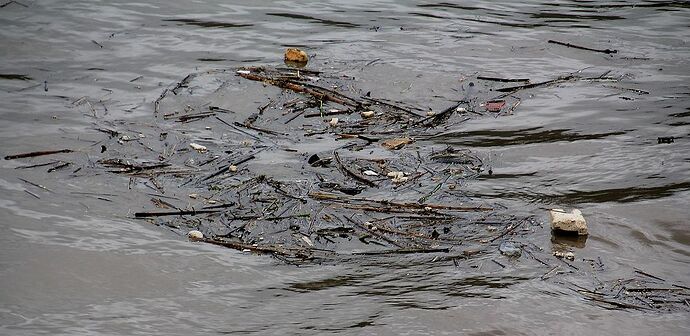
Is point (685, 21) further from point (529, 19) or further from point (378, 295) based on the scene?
point (378, 295)

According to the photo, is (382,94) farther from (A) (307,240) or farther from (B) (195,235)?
(B) (195,235)

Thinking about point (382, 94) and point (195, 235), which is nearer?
point (195, 235)

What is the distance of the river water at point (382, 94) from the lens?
131 inches

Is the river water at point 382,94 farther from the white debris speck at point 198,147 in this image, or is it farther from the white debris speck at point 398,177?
the white debris speck at point 198,147

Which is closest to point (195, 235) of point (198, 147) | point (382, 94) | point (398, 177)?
point (198, 147)

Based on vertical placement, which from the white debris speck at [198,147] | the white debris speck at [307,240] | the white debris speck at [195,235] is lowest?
the white debris speck at [195,235]

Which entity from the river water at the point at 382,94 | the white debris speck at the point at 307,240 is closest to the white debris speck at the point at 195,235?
the river water at the point at 382,94

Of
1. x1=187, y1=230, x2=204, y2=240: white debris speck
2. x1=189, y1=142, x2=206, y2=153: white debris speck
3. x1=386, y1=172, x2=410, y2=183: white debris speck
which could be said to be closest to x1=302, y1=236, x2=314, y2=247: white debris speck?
x1=187, y1=230, x2=204, y2=240: white debris speck

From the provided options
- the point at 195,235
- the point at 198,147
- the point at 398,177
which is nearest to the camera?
the point at 195,235

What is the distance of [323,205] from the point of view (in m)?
4.22

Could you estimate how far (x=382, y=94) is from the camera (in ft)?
20.0

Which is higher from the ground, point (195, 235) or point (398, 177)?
point (398, 177)

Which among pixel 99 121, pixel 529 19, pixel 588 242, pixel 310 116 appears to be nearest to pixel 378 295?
pixel 588 242

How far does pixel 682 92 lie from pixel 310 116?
9.78 ft
